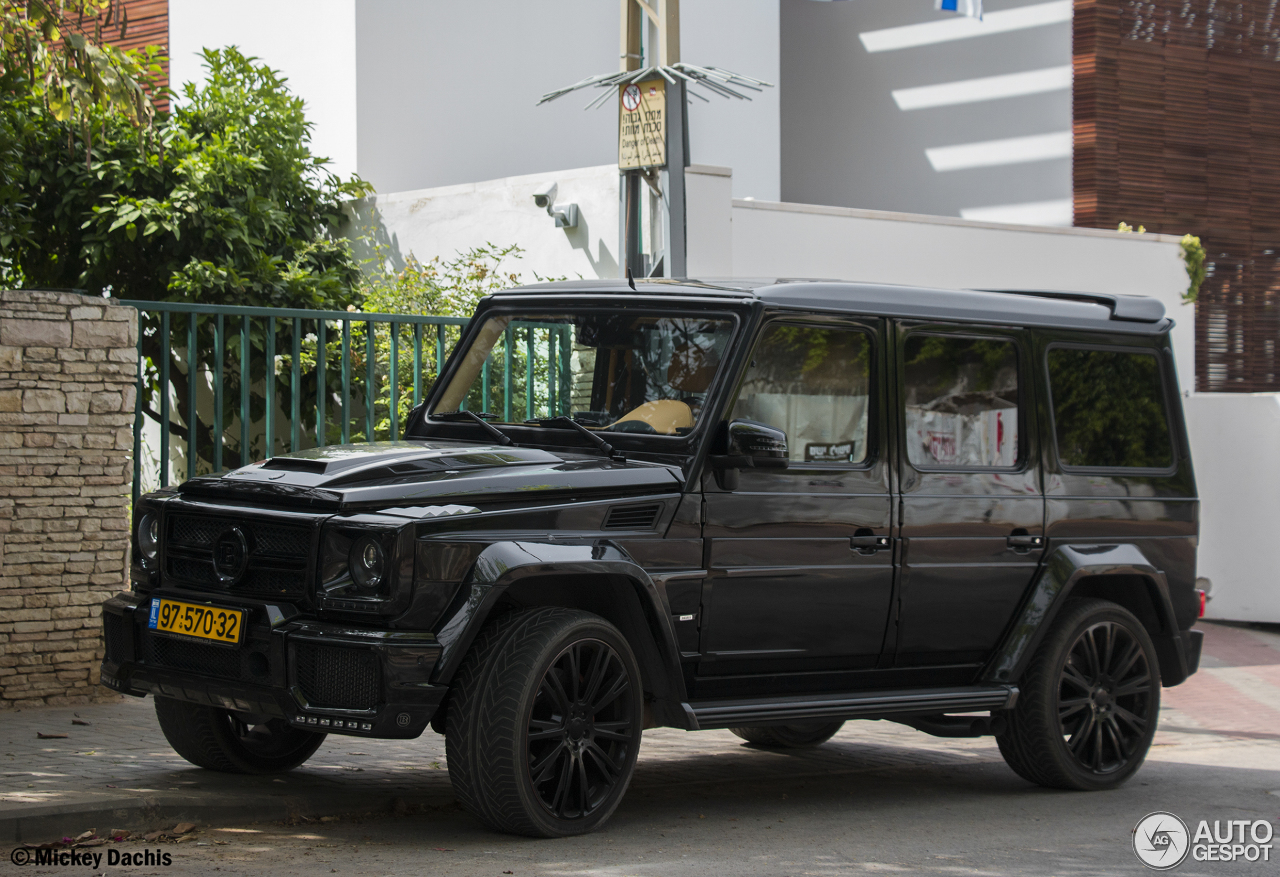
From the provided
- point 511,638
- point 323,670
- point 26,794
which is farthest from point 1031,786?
point 26,794

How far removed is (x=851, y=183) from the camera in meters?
21.1

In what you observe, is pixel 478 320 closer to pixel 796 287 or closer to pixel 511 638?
pixel 796 287

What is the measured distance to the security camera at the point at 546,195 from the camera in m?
13.2

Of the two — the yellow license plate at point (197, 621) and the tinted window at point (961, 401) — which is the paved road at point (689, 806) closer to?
the yellow license plate at point (197, 621)

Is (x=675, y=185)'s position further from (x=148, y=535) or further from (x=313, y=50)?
(x=313, y=50)

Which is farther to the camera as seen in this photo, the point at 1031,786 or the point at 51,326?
the point at 51,326

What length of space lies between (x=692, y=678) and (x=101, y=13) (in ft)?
18.0

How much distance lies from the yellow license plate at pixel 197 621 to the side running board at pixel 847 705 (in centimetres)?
172

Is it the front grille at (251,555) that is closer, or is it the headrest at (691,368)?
the front grille at (251,555)

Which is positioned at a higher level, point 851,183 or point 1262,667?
point 851,183

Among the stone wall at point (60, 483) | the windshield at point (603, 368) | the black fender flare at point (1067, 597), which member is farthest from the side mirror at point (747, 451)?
the stone wall at point (60, 483)

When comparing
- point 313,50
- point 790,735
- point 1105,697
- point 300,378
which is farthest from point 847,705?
point 313,50

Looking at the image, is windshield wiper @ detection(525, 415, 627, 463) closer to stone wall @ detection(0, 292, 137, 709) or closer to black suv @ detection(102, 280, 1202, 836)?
black suv @ detection(102, 280, 1202, 836)

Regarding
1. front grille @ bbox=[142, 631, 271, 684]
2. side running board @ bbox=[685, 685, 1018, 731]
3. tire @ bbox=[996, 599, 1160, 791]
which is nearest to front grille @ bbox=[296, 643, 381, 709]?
front grille @ bbox=[142, 631, 271, 684]
